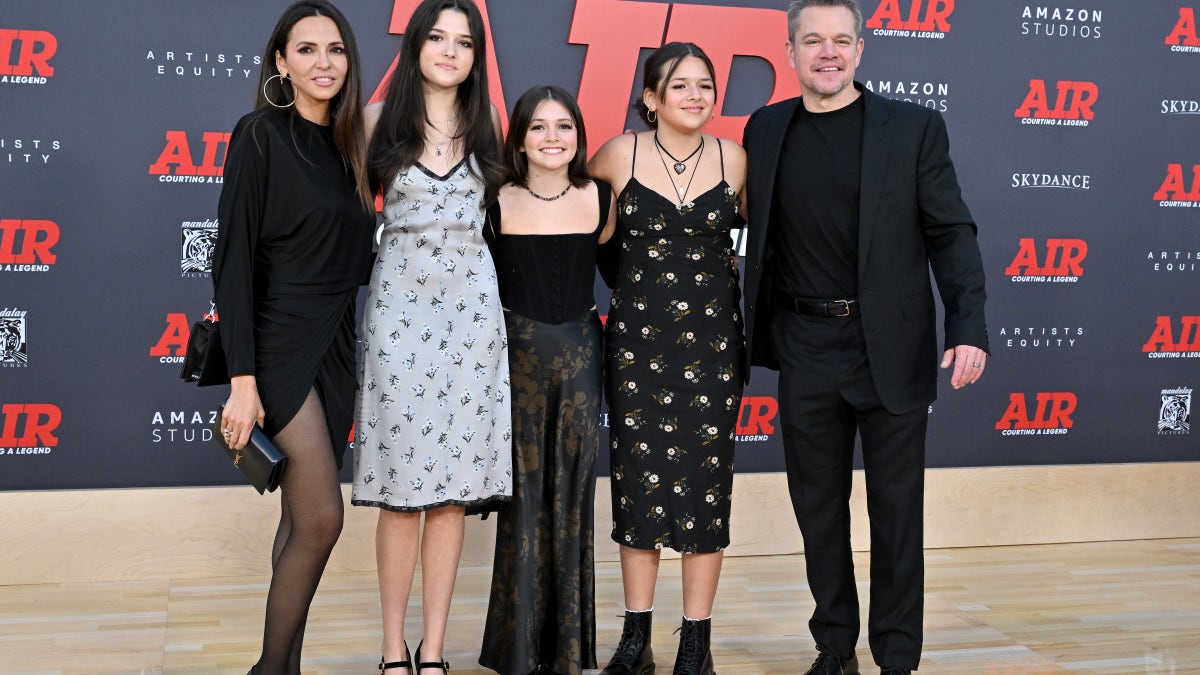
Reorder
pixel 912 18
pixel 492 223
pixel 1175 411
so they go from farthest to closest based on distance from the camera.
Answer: pixel 1175 411
pixel 912 18
pixel 492 223

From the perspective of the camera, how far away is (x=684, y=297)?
2816mm

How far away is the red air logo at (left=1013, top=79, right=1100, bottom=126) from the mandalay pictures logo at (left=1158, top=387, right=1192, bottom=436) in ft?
3.74

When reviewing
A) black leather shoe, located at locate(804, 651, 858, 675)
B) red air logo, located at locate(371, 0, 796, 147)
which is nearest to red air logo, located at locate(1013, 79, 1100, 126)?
red air logo, located at locate(371, 0, 796, 147)

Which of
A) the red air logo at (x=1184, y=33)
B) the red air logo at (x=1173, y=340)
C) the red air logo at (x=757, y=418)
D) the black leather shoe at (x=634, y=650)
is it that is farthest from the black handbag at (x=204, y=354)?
the red air logo at (x=1184, y=33)

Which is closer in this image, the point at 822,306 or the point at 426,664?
the point at 426,664

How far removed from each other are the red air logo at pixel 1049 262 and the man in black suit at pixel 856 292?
168 centimetres

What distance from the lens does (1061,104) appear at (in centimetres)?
446

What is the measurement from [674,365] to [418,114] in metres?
0.85

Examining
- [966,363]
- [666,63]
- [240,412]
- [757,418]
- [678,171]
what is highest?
[666,63]

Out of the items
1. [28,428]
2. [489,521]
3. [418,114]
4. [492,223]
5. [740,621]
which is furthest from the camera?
[489,521]

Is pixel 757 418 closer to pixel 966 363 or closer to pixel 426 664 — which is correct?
pixel 966 363

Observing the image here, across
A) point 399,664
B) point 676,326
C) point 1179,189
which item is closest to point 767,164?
point 676,326

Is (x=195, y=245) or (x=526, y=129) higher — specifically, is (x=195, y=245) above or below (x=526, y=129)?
below

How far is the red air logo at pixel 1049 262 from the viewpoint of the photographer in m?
4.46
